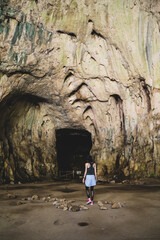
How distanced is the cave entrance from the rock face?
168 inches

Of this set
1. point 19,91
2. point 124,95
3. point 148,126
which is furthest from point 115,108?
point 19,91

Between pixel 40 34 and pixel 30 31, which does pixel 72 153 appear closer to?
pixel 40 34

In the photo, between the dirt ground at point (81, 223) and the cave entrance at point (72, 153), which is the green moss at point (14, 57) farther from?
the cave entrance at point (72, 153)

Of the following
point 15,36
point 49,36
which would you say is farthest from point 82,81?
point 15,36

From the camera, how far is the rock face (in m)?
10.0

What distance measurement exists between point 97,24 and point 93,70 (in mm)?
2440

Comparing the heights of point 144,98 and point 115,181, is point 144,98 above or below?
above

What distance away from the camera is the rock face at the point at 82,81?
396 inches

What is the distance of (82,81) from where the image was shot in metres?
12.8

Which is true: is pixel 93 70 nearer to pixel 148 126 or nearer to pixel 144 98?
pixel 144 98

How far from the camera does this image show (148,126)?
12125 mm

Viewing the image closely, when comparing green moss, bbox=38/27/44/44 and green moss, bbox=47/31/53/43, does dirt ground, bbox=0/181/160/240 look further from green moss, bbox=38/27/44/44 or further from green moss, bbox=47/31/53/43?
green moss, bbox=47/31/53/43

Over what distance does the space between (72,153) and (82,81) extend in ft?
32.8

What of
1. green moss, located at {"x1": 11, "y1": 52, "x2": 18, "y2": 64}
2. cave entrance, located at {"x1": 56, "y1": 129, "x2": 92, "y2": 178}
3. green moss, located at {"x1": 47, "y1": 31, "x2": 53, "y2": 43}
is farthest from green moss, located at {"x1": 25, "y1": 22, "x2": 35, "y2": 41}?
cave entrance, located at {"x1": 56, "y1": 129, "x2": 92, "y2": 178}
